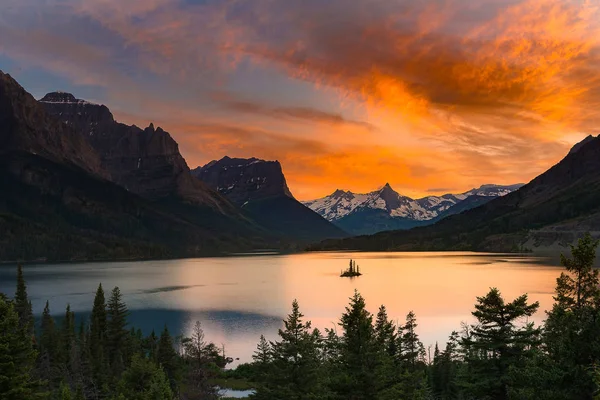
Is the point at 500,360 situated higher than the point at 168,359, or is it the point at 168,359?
the point at 500,360

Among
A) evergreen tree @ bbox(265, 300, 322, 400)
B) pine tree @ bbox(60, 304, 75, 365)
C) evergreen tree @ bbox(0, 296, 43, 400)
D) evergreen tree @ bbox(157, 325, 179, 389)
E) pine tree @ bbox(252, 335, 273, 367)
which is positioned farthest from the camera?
pine tree @ bbox(60, 304, 75, 365)

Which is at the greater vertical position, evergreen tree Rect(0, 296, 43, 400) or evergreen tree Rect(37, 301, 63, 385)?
evergreen tree Rect(0, 296, 43, 400)

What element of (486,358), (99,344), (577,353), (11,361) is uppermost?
(577,353)

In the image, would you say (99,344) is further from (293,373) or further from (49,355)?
(293,373)

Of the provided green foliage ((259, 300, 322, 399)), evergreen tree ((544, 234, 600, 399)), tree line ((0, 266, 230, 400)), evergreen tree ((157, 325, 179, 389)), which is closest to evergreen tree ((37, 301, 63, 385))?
tree line ((0, 266, 230, 400))

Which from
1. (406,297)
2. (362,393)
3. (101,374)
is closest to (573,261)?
(362,393)

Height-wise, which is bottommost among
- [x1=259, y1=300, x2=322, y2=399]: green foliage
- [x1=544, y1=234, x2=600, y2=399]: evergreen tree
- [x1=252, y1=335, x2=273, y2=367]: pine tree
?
[x1=252, y1=335, x2=273, y2=367]: pine tree

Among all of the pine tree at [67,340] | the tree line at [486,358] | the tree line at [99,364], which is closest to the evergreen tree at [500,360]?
the tree line at [486,358]

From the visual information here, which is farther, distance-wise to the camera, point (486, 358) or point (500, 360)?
point (486, 358)

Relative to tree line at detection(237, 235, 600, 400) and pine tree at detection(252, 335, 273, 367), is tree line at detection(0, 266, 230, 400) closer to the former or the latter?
pine tree at detection(252, 335, 273, 367)

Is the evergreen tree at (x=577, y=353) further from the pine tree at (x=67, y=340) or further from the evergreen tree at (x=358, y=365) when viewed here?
the pine tree at (x=67, y=340)

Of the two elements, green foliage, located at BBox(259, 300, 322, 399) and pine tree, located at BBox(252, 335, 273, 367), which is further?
pine tree, located at BBox(252, 335, 273, 367)

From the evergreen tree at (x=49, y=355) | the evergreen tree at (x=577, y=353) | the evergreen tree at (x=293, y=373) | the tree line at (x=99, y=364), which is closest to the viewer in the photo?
the evergreen tree at (x=577, y=353)

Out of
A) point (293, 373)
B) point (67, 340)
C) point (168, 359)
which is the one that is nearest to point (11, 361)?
point (293, 373)
